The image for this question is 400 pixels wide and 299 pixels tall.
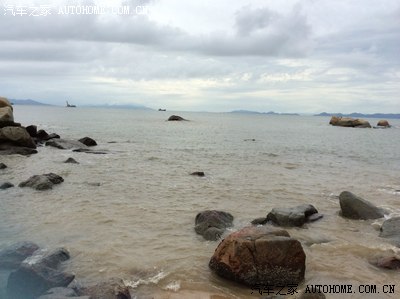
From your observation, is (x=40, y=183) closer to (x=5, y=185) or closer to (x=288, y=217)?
(x=5, y=185)

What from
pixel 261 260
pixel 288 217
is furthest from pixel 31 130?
pixel 261 260

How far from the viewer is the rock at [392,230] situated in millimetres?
11867

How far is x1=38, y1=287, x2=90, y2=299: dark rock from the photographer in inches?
281

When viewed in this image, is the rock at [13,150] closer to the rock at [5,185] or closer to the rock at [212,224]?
the rock at [5,185]

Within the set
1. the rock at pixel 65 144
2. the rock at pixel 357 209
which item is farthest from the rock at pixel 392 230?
the rock at pixel 65 144

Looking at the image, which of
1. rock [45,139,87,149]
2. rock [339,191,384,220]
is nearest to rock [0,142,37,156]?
rock [45,139,87,149]

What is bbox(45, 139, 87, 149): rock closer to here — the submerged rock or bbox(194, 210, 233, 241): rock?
bbox(194, 210, 233, 241): rock

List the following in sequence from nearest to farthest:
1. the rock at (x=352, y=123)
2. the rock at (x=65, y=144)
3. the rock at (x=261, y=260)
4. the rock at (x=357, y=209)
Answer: the rock at (x=261, y=260)
the rock at (x=357, y=209)
the rock at (x=65, y=144)
the rock at (x=352, y=123)

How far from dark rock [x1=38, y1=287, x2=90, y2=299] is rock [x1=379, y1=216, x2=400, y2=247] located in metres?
9.24

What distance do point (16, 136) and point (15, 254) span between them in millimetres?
22726

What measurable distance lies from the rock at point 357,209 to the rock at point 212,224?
4.58 metres

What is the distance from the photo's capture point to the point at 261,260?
8547mm

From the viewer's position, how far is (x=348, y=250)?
11195 millimetres

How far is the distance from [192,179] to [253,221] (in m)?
9.01
